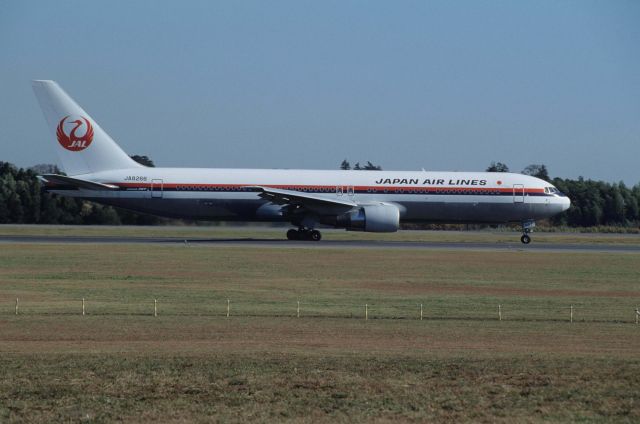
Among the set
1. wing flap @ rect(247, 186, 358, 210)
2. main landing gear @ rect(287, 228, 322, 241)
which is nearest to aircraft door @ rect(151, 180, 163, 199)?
wing flap @ rect(247, 186, 358, 210)

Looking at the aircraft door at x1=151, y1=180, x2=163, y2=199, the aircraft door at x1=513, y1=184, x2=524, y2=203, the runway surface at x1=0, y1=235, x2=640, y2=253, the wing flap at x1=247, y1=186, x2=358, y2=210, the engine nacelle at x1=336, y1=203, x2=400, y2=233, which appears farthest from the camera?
the aircraft door at x1=513, y1=184, x2=524, y2=203

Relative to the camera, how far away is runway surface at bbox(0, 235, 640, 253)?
189ft

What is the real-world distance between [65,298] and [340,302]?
9109mm

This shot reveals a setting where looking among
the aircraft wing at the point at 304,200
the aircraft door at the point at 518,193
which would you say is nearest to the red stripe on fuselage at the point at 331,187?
the aircraft door at the point at 518,193

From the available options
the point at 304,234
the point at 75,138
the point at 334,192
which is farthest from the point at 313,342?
the point at 75,138

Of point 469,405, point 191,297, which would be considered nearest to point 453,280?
point 191,297

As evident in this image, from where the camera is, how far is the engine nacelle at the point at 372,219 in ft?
188

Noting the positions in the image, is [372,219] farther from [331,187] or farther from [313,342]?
[313,342]

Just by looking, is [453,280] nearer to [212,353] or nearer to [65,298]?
[65,298]

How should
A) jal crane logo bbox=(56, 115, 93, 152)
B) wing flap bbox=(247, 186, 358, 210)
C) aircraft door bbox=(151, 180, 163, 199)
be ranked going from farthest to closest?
1. jal crane logo bbox=(56, 115, 93, 152)
2. aircraft door bbox=(151, 180, 163, 199)
3. wing flap bbox=(247, 186, 358, 210)

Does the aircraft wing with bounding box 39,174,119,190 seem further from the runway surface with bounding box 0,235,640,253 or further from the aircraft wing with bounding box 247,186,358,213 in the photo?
the aircraft wing with bounding box 247,186,358,213

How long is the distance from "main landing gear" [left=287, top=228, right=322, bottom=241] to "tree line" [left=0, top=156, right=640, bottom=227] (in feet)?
66.3

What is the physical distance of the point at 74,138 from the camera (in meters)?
57.8

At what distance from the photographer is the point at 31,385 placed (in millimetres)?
16594
